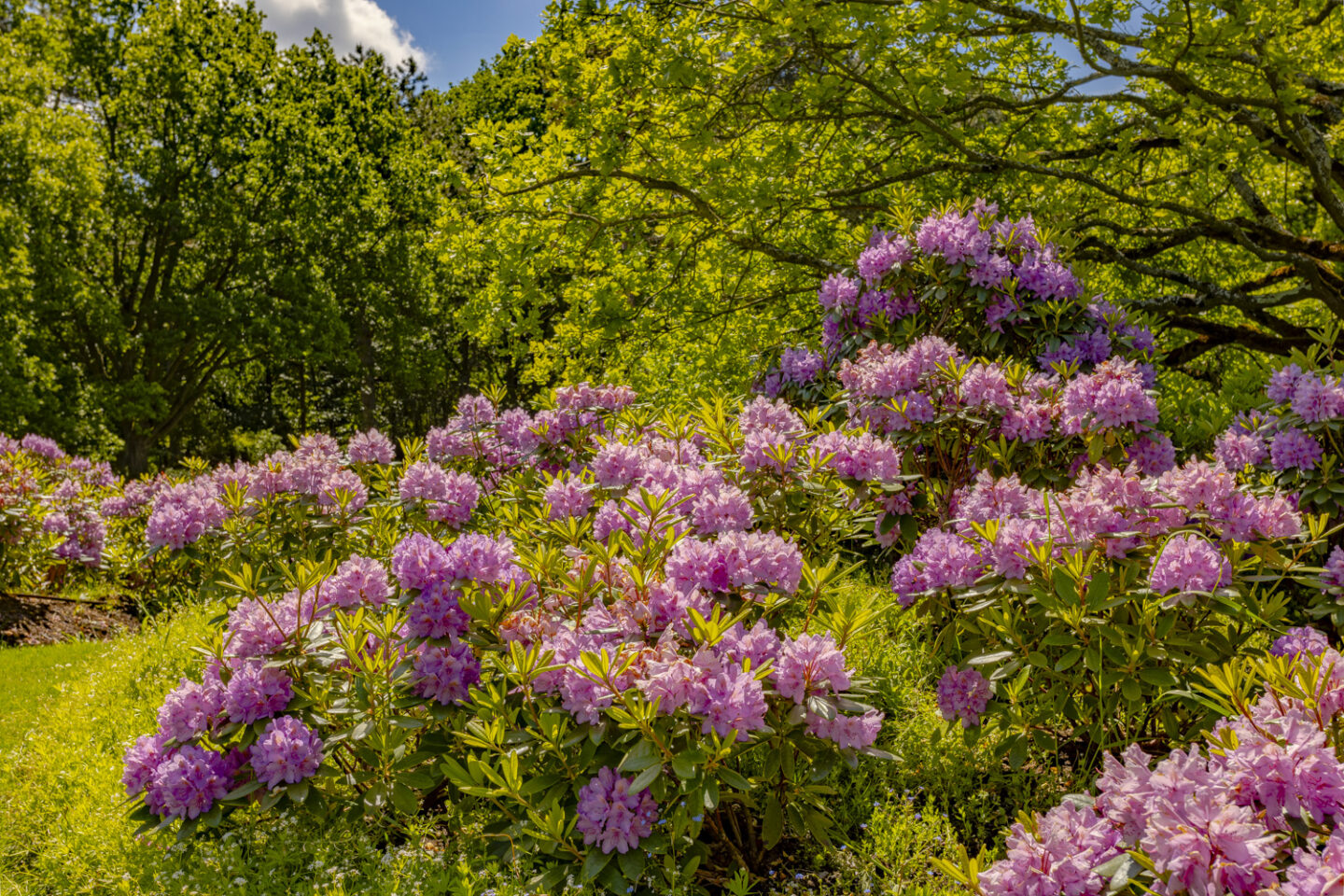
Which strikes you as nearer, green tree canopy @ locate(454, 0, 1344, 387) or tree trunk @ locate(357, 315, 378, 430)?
green tree canopy @ locate(454, 0, 1344, 387)

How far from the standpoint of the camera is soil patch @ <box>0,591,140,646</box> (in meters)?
7.54

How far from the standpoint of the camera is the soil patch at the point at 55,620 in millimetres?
7543

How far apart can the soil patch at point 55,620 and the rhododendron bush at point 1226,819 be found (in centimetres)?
814

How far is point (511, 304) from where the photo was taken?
21.2ft

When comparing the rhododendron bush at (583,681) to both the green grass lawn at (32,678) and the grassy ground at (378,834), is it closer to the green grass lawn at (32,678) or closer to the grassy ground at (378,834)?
the grassy ground at (378,834)

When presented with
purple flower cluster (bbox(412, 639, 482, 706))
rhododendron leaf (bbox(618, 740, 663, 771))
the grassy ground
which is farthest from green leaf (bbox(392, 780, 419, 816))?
rhododendron leaf (bbox(618, 740, 663, 771))

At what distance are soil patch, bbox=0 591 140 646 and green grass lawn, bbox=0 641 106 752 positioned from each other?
1.47 ft

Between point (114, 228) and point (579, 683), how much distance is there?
2008cm

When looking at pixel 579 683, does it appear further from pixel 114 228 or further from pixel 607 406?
pixel 114 228

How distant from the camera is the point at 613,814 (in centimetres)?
229

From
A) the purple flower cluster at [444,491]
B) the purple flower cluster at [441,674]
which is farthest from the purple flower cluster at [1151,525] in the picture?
the purple flower cluster at [444,491]

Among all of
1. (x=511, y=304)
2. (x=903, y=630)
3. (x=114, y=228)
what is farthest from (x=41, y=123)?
(x=903, y=630)

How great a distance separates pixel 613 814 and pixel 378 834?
1388 millimetres

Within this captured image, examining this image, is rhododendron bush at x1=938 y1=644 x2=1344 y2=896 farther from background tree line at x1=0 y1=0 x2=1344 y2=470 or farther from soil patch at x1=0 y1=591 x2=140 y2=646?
soil patch at x1=0 y1=591 x2=140 y2=646
